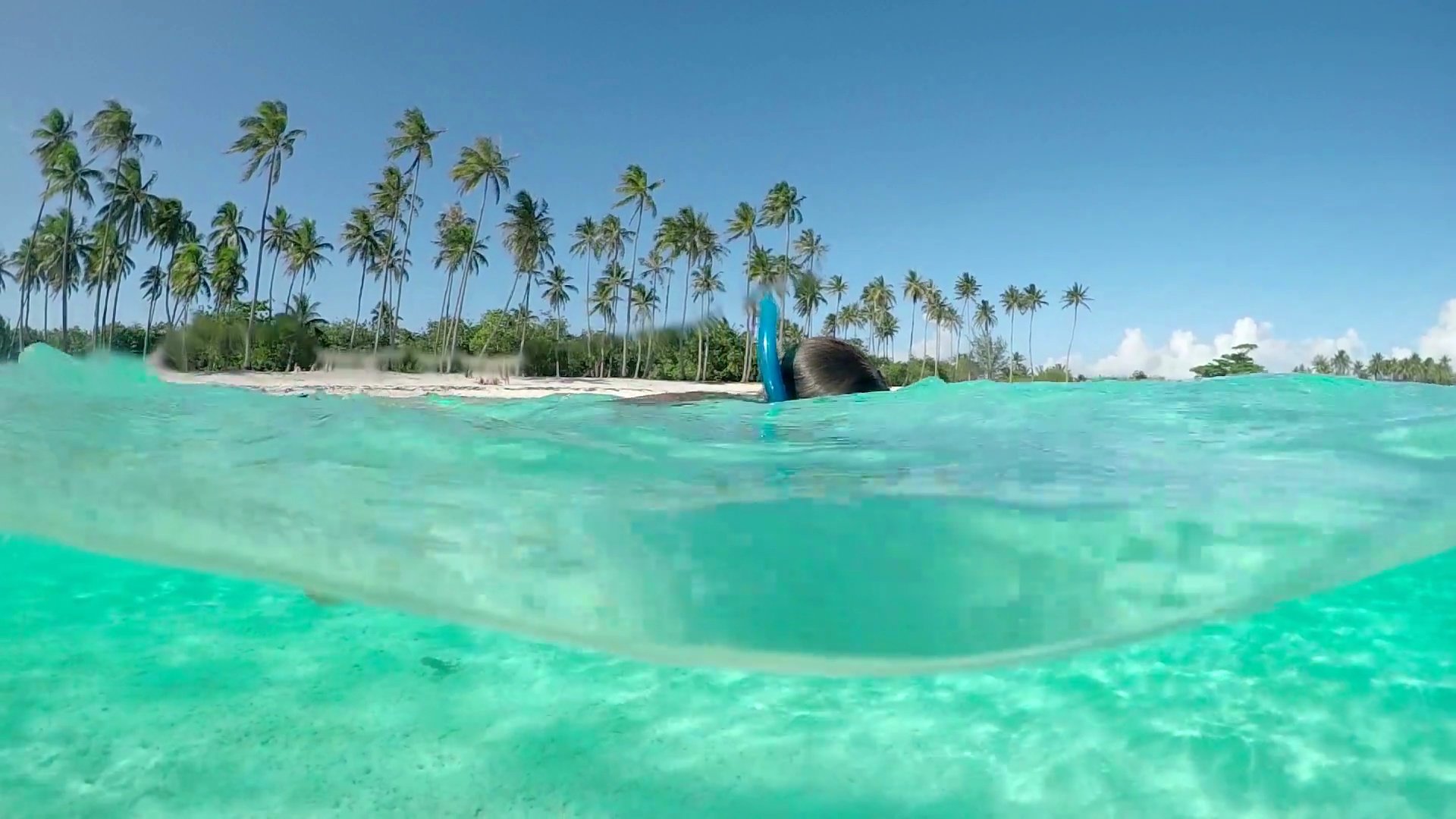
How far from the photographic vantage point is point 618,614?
6.56 m

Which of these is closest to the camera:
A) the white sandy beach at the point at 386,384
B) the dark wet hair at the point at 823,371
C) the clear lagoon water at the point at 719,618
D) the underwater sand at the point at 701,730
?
the underwater sand at the point at 701,730

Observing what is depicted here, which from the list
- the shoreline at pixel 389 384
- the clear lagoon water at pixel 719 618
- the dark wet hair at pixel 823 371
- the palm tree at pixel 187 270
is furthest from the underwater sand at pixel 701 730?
the palm tree at pixel 187 270

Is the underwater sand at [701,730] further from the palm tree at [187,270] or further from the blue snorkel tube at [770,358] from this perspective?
the palm tree at [187,270]

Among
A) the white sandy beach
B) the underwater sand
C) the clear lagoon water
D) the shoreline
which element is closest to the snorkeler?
the shoreline

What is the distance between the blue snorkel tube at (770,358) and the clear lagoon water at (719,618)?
22.6ft

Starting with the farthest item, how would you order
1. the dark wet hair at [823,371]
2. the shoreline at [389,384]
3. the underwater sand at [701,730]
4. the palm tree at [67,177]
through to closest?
the palm tree at [67,177] < the shoreline at [389,384] < the dark wet hair at [823,371] < the underwater sand at [701,730]

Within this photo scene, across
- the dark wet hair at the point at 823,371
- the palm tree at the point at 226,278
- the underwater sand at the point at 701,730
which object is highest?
the palm tree at the point at 226,278

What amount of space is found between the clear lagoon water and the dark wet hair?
719cm

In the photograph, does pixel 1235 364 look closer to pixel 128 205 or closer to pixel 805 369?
pixel 805 369

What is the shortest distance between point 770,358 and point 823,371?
1194 millimetres

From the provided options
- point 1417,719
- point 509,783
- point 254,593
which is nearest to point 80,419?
point 254,593

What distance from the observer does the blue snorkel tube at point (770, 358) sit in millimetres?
16609

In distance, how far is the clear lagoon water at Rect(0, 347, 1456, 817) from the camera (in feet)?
15.5

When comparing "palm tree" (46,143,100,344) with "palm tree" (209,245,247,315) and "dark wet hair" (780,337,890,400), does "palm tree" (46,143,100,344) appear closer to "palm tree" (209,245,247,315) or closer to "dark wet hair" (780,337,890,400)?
"palm tree" (209,245,247,315)
